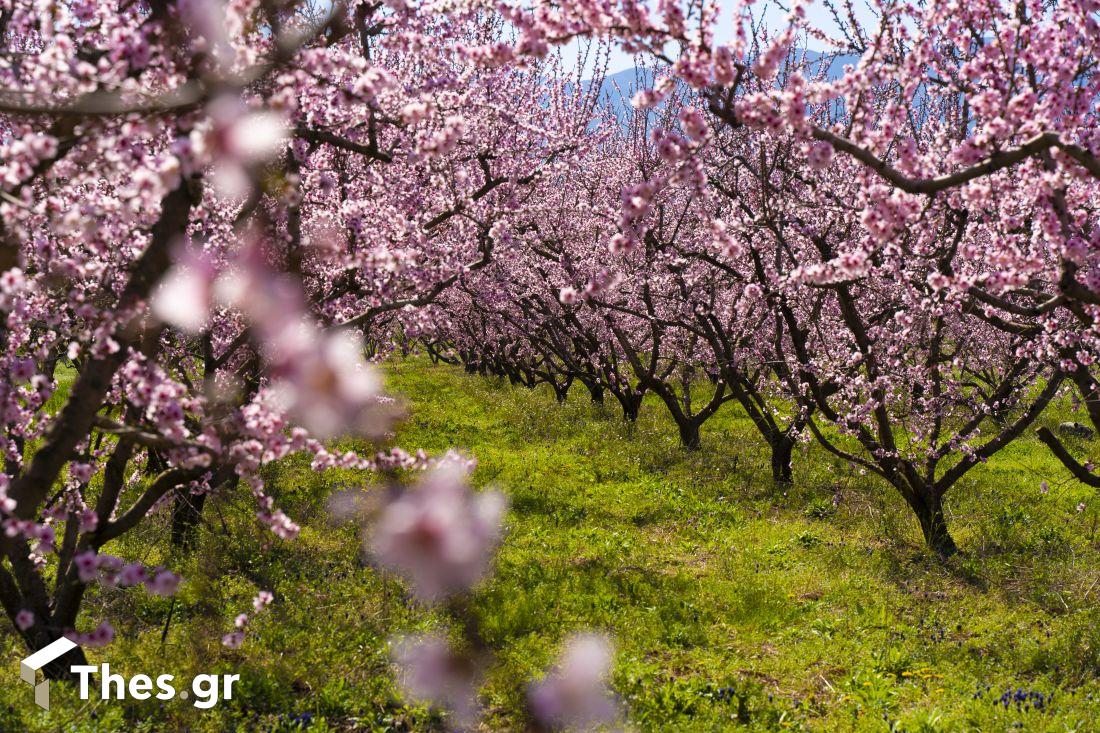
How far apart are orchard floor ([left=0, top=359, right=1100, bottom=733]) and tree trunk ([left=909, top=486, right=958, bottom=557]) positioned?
26 cm

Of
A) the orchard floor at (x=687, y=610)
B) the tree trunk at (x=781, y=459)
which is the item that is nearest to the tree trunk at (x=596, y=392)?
the orchard floor at (x=687, y=610)

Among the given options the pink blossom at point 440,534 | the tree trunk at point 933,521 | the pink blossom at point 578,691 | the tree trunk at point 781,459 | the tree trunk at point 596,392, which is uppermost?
the tree trunk at point 596,392

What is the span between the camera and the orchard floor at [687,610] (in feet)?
21.3

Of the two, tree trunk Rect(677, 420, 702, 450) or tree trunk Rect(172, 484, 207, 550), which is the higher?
tree trunk Rect(677, 420, 702, 450)

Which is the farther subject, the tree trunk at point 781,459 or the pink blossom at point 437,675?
the tree trunk at point 781,459

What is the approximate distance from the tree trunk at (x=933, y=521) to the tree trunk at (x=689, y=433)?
5.86m

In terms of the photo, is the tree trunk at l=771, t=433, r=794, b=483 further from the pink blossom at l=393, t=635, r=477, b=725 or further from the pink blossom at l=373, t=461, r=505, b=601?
the pink blossom at l=393, t=635, r=477, b=725

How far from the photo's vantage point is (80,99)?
377cm

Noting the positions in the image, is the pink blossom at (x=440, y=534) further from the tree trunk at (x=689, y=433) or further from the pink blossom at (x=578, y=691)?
the tree trunk at (x=689, y=433)

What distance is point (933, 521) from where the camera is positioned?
1051 cm

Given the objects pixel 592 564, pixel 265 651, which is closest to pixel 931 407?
pixel 592 564

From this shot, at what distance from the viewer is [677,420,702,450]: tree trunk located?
16422 mm

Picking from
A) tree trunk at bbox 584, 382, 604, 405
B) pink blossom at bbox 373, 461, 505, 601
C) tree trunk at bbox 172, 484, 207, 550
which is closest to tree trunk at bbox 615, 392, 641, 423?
tree trunk at bbox 584, 382, 604, 405

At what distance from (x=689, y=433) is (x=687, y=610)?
8.00 m
